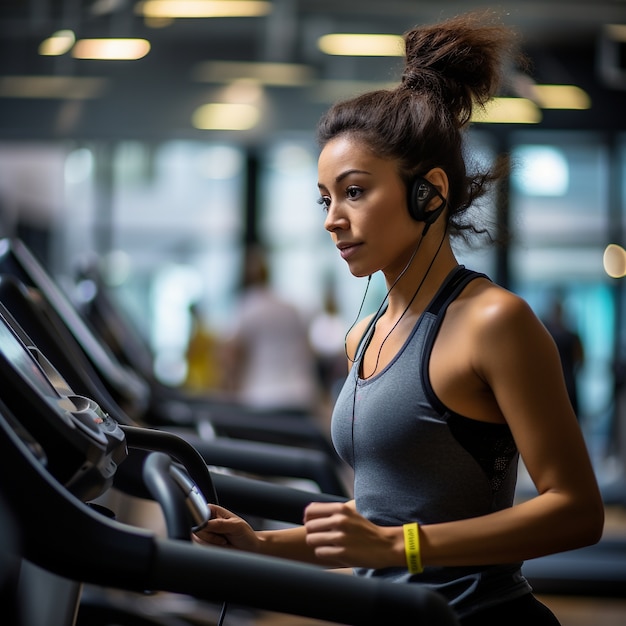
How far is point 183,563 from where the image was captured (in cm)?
91

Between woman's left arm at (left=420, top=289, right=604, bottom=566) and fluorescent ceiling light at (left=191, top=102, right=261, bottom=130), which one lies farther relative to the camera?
fluorescent ceiling light at (left=191, top=102, right=261, bottom=130)

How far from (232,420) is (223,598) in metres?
1.91

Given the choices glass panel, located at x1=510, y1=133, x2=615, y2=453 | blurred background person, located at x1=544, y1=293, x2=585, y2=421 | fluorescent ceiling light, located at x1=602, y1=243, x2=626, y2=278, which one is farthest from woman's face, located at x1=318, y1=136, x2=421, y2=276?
fluorescent ceiling light, located at x1=602, y1=243, x2=626, y2=278

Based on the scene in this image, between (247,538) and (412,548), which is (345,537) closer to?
(412,548)

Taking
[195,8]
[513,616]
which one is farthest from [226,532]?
[195,8]

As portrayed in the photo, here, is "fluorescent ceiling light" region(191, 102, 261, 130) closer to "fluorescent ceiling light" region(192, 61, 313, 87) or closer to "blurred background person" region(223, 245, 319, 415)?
"fluorescent ceiling light" region(192, 61, 313, 87)

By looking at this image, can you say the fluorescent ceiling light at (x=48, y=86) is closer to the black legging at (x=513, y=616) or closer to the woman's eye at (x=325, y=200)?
the woman's eye at (x=325, y=200)

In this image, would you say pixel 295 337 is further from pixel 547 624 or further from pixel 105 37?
pixel 547 624

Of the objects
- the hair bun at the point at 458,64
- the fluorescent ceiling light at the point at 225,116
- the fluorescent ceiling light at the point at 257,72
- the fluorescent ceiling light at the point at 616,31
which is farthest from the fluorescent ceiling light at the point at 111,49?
the hair bun at the point at 458,64

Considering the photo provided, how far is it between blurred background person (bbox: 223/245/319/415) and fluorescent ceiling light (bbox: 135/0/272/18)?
4.80 feet

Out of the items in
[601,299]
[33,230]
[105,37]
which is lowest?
[601,299]

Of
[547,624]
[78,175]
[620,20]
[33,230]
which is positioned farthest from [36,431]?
[33,230]

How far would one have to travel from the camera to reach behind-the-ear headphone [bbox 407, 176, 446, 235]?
47.3 inches

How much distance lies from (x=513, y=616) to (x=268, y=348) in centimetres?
381
